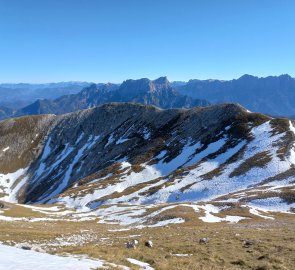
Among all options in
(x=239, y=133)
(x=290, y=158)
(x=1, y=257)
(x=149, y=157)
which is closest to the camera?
(x=1, y=257)

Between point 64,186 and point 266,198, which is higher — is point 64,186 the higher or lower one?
the lower one

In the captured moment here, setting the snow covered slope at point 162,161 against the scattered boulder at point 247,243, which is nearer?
the scattered boulder at point 247,243

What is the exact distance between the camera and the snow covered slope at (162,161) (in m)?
93.2

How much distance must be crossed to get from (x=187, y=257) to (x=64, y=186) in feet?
427

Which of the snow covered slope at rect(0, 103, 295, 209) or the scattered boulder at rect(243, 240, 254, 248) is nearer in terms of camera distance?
the scattered boulder at rect(243, 240, 254, 248)

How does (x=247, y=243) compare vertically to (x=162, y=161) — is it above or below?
above

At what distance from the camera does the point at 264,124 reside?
125688 millimetres

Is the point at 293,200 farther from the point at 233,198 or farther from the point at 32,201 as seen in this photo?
the point at 32,201

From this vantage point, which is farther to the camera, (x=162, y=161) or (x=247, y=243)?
(x=162, y=161)

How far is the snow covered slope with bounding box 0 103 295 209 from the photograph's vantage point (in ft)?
306

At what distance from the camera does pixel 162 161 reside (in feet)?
415

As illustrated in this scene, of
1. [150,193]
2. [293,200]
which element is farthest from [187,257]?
[150,193]

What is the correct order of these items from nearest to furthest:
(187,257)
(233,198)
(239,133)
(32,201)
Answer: (187,257) < (233,198) < (239,133) < (32,201)

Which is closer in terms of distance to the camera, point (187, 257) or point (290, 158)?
point (187, 257)
